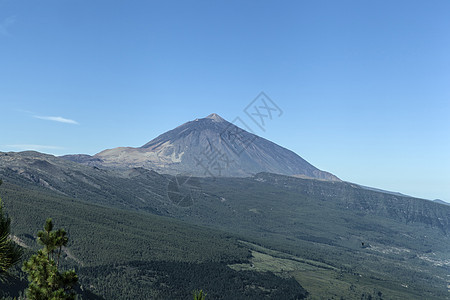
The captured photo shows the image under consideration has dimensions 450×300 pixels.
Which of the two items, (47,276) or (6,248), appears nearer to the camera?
(6,248)

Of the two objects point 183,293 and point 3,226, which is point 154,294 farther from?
point 3,226

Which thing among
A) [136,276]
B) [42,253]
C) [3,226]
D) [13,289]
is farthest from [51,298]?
[136,276]

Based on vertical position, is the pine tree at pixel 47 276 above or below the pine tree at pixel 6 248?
below

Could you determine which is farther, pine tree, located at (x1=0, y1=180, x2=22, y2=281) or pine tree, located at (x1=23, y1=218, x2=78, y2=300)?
pine tree, located at (x1=23, y1=218, x2=78, y2=300)

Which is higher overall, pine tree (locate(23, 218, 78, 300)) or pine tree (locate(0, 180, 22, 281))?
pine tree (locate(0, 180, 22, 281))

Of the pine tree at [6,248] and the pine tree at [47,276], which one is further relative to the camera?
the pine tree at [47,276]

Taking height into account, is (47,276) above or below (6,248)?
below
